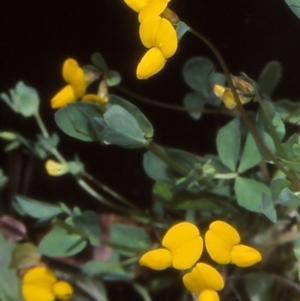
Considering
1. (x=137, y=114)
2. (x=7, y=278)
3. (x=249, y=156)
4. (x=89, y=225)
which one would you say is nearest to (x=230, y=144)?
(x=249, y=156)

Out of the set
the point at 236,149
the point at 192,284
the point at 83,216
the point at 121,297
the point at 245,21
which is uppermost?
the point at 245,21

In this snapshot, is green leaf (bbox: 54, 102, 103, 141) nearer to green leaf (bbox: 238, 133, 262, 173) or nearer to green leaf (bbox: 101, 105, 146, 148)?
green leaf (bbox: 101, 105, 146, 148)

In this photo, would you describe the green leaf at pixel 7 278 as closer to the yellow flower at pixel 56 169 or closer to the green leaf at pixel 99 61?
the yellow flower at pixel 56 169

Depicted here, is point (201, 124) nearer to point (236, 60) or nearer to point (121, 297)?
point (236, 60)

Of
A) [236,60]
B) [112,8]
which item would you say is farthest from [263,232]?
[112,8]

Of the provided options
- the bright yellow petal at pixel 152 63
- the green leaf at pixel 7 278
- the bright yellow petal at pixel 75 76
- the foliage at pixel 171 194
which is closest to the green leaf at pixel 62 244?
the foliage at pixel 171 194

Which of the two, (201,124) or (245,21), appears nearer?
(245,21)
